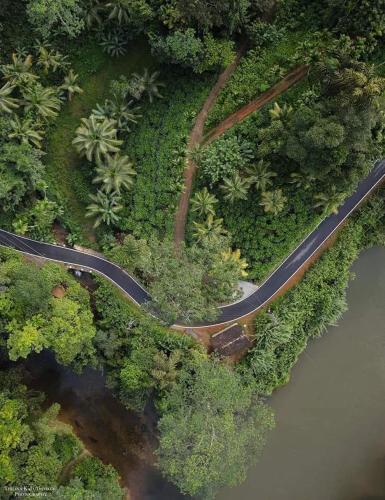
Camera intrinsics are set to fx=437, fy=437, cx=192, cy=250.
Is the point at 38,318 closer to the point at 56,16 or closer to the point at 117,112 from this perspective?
the point at 117,112

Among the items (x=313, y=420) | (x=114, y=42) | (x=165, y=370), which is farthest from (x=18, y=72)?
(x=313, y=420)

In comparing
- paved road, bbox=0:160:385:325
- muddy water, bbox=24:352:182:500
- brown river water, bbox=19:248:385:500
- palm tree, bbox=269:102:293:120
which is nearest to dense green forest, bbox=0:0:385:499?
palm tree, bbox=269:102:293:120

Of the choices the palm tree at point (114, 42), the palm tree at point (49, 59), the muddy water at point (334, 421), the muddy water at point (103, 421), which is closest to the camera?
the palm tree at point (49, 59)

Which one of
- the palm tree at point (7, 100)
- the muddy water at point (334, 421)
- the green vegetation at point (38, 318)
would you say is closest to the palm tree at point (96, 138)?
the palm tree at point (7, 100)

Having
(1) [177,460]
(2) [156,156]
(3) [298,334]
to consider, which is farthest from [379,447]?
(2) [156,156]

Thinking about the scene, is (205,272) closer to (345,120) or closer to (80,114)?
(345,120)

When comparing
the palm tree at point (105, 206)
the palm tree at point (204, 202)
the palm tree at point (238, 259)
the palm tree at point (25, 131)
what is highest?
the palm tree at point (204, 202)

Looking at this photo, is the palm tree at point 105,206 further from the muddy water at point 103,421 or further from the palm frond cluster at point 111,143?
the muddy water at point 103,421
